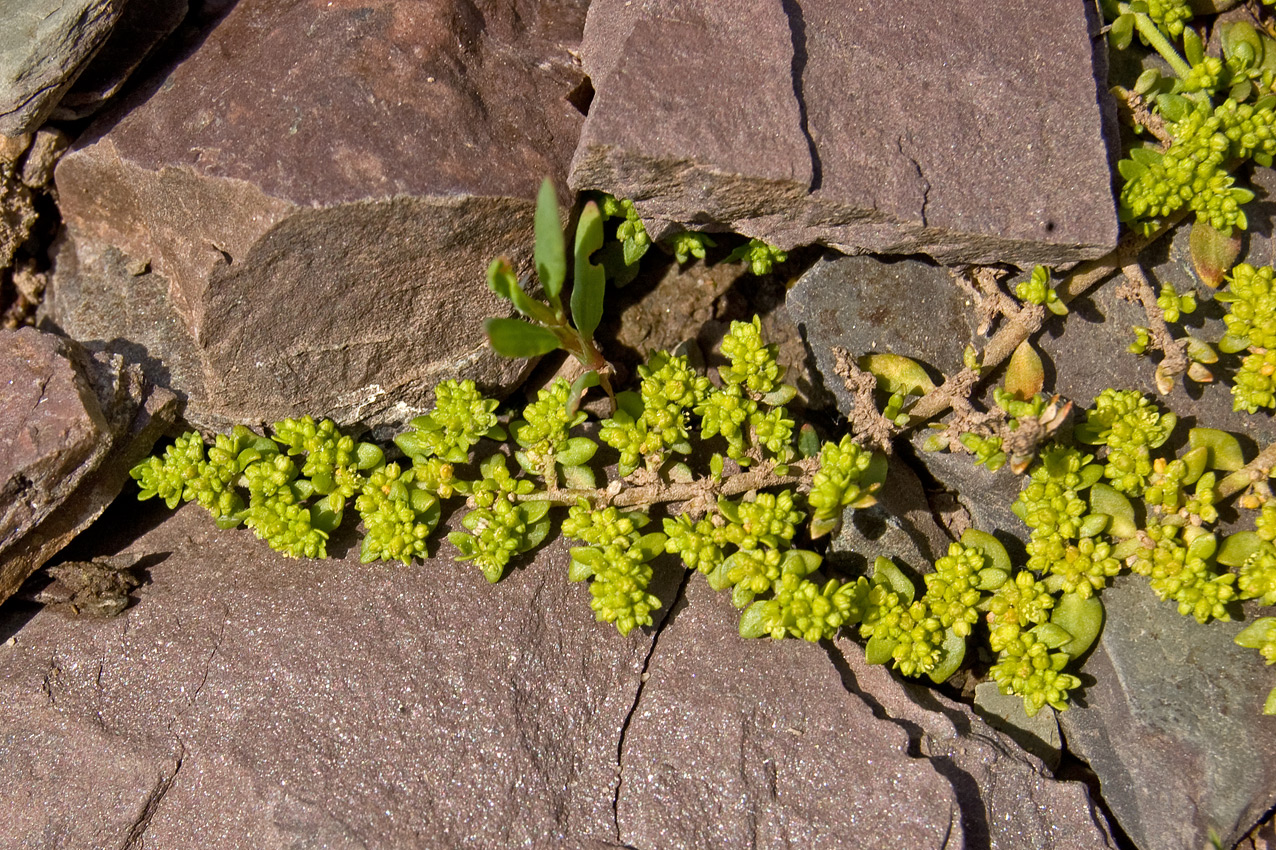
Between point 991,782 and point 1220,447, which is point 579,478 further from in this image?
point 1220,447

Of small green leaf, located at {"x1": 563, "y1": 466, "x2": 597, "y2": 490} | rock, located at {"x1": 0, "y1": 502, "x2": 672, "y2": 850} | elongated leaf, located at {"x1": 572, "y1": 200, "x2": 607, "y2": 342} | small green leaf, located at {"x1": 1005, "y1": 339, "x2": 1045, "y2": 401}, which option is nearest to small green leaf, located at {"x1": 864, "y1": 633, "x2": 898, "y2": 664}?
rock, located at {"x1": 0, "y1": 502, "x2": 672, "y2": 850}

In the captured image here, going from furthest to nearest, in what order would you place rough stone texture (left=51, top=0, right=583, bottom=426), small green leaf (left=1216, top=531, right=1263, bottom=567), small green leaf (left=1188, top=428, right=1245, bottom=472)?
small green leaf (left=1188, top=428, right=1245, bottom=472), small green leaf (left=1216, top=531, right=1263, bottom=567), rough stone texture (left=51, top=0, right=583, bottom=426)

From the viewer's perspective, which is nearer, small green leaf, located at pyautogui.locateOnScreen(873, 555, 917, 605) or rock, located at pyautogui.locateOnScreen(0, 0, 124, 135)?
rock, located at pyautogui.locateOnScreen(0, 0, 124, 135)

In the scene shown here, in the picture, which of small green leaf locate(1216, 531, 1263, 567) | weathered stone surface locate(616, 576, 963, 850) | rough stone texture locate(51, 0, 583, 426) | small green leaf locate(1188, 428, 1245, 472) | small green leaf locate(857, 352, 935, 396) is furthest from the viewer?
small green leaf locate(857, 352, 935, 396)

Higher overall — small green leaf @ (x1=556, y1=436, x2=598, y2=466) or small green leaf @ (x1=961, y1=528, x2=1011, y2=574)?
small green leaf @ (x1=556, y1=436, x2=598, y2=466)

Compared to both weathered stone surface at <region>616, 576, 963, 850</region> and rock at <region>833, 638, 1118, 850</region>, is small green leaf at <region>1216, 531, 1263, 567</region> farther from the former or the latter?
weathered stone surface at <region>616, 576, 963, 850</region>

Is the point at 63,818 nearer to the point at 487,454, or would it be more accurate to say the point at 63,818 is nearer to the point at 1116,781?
the point at 487,454
